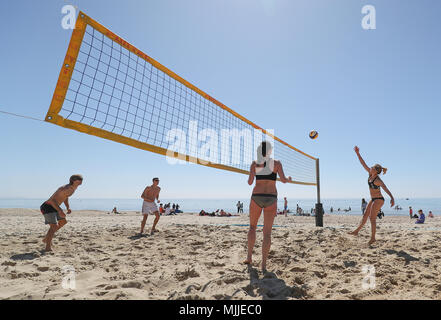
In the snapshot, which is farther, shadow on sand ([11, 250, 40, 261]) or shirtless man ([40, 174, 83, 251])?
shirtless man ([40, 174, 83, 251])

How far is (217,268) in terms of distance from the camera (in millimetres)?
2547

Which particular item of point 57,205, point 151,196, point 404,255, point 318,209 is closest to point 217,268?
point 404,255

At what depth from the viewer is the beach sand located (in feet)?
6.13

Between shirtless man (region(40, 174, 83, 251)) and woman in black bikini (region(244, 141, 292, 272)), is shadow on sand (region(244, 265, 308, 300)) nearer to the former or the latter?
woman in black bikini (region(244, 141, 292, 272))

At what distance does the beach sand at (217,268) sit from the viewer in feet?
6.13

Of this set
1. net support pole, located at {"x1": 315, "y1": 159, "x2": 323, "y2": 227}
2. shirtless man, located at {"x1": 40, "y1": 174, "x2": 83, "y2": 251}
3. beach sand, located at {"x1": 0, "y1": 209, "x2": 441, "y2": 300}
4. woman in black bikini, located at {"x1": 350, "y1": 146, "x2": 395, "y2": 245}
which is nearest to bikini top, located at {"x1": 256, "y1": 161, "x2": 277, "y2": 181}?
beach sand, located at {"x1": 0, "y1": 209, "x2": 441, "y2": 300}

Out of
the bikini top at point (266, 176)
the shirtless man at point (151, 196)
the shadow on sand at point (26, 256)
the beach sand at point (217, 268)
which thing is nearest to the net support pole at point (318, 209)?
the beach sand at point (217, 268)

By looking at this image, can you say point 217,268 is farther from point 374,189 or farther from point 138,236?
point 374,189

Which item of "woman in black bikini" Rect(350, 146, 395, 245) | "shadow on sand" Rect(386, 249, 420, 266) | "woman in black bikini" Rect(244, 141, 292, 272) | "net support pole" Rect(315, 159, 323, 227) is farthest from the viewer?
"net support pole" Rect(315, 159, 323, 227)

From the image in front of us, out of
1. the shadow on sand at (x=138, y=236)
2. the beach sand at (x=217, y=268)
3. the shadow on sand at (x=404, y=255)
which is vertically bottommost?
the shadow on sand at (x=138, y=236)

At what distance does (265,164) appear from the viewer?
2705 millimetres

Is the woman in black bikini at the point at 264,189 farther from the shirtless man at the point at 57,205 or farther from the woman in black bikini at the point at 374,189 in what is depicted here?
the shirtless man at the point at 57,205
